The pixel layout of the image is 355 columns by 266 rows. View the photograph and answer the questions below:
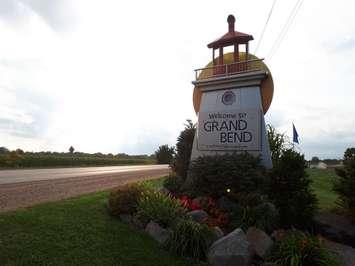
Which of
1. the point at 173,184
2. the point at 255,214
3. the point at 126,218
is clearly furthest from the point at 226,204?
the point at 126,218

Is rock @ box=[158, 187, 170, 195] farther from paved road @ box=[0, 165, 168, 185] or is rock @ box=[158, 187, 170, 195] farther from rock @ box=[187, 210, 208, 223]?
paved road @ box=[0, 165, 168, 185]

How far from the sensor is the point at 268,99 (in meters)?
14.9

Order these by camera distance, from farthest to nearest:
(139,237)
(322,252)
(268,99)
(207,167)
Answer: (268,99), (207,167), (139,237), (322,252)

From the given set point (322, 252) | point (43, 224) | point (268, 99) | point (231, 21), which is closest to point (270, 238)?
point (322, 252)

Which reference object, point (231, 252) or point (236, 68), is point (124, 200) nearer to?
point (231, 252)

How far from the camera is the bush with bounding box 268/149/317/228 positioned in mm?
11594

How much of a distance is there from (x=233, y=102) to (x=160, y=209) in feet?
22.1

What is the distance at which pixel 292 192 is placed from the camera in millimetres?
11938

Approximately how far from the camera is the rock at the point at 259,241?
28.6ft

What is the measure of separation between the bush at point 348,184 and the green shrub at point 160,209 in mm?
7320

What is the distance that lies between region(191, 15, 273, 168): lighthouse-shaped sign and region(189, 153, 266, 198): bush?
1231 millimetres

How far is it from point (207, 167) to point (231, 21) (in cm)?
664

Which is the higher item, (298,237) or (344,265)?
(298,237)

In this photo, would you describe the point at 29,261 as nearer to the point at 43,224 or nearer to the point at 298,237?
the point at 43,224
